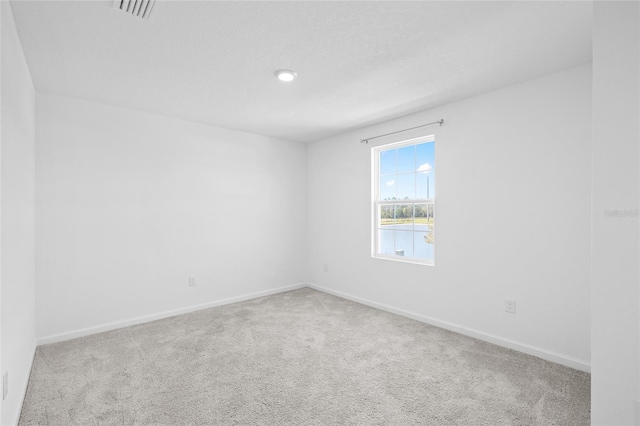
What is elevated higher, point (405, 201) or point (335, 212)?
point (405, 201)

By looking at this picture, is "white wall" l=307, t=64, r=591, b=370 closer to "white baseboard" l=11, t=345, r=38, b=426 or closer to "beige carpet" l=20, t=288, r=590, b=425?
"beige carpet" l=20, t=288, r=590, b=425

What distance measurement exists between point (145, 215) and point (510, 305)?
390cm

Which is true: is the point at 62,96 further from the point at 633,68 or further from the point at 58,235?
the point at 633,68

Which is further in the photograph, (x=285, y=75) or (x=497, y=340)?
(x=497, y=340)

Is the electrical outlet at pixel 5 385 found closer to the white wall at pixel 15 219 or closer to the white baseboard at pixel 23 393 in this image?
the white wall at pixel 15 219

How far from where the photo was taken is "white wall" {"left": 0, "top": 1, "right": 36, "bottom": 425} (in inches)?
65.9

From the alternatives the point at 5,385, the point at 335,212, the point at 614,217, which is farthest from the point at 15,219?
the point at 335,212

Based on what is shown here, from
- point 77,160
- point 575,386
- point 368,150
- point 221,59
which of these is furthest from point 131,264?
point 575,386

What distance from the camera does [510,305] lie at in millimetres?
2834

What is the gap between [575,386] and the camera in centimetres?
219

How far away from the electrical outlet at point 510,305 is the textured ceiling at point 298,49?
1.96m

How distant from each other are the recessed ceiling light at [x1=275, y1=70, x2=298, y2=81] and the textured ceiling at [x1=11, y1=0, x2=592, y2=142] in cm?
6

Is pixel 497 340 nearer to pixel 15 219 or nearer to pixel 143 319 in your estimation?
pixel 143 319

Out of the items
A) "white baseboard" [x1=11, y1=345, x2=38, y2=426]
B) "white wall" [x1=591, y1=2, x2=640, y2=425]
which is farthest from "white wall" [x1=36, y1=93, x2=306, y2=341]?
"white wall" [x1=591, y1=2, x2=640, y2=425]
